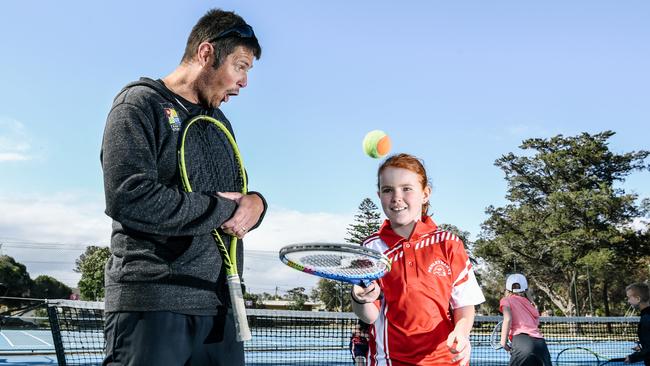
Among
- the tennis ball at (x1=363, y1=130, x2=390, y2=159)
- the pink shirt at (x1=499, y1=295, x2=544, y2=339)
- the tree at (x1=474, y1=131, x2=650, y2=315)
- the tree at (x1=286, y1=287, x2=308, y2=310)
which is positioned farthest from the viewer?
the tree at (x1=286, y1=287, x2=308, y2=310)

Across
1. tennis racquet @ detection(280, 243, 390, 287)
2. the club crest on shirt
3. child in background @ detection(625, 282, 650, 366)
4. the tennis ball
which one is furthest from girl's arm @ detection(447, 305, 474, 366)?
the tennis ball

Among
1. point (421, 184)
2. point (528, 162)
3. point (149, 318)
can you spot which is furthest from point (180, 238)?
point (528, 162)

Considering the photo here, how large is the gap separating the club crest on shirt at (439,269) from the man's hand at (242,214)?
102 cm

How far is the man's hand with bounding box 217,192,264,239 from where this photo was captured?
2113 millimetres

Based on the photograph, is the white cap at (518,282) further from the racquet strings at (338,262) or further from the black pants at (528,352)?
the racquet strings at (338,262)

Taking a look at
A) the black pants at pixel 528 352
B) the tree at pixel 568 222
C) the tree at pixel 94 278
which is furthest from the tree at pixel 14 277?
Result: the black pants at pixel 528 352

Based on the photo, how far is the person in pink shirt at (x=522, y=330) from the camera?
6477 mm

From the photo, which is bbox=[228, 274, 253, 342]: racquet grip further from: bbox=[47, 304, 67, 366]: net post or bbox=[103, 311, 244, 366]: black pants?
bbox=[47, 304, 67, 366]: net post

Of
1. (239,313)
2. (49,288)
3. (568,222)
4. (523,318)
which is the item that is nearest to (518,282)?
(523,318)

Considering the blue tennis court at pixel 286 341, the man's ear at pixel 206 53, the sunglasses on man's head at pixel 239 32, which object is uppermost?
the sunglasses on man's head at pixel 239 32

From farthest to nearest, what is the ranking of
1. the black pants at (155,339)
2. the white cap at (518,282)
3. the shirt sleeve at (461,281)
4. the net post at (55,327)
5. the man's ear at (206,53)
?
the white cap at (518,282)
the net post at (55,327)
the shirt sleeve at (461,281)
the man's ear at (206,53)
the black pants at (155,339)

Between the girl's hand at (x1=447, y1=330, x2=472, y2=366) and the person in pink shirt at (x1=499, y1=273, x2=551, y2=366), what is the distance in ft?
13.3

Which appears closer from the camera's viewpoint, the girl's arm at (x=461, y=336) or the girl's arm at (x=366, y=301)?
the girl's arm at (x=366, y=301)

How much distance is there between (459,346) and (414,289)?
32 centimetres
